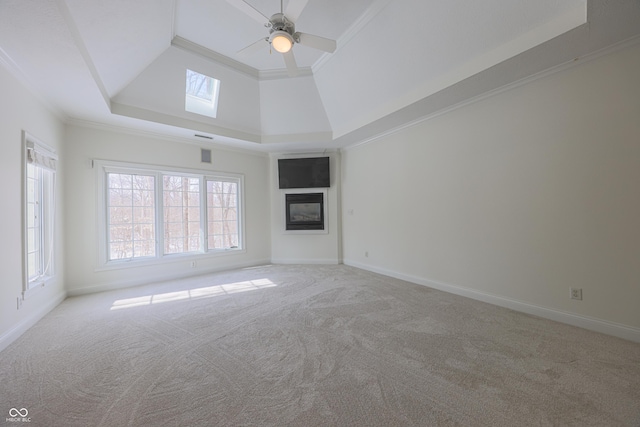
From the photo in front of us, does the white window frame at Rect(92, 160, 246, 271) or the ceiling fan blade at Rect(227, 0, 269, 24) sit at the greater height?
the ceiling fan blade at Rect(227, 0, 269, 24)

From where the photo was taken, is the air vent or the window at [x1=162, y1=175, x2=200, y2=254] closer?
the window at [x1=162, y1=175, x2=200, y2=254]

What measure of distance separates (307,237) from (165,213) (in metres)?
3.03

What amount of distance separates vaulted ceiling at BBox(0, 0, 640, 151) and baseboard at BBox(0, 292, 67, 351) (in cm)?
266

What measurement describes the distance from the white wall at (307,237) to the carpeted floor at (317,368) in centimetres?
271

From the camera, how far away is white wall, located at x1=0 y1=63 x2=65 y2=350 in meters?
2.51

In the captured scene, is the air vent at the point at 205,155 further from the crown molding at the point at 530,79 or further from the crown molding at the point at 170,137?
the crown molding at the point at 530,79

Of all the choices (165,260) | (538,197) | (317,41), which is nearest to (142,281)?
(165,260)

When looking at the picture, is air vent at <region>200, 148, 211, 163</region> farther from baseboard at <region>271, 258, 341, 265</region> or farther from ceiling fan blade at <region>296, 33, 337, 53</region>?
ceiling fan blade at <region>296, 33, 337, 53</region>

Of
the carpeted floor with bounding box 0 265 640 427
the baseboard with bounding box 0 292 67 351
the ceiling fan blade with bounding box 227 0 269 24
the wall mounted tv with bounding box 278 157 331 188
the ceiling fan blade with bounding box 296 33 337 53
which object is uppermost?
the ceiling fan blade with bounding box 227 0 269 24

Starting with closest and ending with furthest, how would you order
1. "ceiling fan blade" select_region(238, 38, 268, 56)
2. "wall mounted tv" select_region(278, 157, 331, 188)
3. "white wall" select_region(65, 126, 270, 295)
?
"ceiling fan blade" select_region(238, 38, 268, 56) → "white wall" select_region(65, 126, 270, 295) → "wall mounted tv" select_region(278, 157, 331, 188)

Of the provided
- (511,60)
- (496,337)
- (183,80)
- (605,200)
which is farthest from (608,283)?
(183,80)

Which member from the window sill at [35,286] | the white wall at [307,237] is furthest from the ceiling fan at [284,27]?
the window sill at [35,286]

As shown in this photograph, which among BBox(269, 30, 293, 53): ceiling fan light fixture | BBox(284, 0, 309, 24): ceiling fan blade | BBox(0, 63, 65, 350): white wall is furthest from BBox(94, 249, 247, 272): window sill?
BBox(284, 0, 309, 24): ceiling fan blade

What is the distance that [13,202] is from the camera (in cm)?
271
